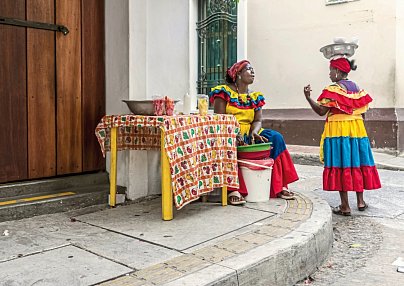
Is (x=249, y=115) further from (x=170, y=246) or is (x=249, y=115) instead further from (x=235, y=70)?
(x=170, y=246)

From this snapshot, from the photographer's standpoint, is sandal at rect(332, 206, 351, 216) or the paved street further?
sandal at rect(332, 206, 351, 216)

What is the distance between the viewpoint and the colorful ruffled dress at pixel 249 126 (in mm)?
4809

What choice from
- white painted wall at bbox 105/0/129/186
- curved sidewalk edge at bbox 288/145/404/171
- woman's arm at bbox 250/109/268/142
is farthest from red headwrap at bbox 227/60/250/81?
curved sidewalk edge at bbox 288/145/404/171

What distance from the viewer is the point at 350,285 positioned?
320 cm

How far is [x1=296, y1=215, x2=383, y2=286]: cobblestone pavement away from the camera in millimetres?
3431

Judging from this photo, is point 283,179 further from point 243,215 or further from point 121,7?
point 121,7

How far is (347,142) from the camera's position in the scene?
482 centimetres

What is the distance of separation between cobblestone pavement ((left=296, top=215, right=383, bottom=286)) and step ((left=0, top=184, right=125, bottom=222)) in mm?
2218

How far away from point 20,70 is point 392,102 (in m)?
7.31

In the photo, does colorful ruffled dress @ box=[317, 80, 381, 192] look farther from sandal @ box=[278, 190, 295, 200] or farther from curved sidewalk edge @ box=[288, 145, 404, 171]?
curved sidewalk edge @ box=[288, 145, 404, 171]

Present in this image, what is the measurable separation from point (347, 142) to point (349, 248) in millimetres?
1251

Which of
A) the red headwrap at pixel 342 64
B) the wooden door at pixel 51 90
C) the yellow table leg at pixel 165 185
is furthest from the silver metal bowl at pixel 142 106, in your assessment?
the red headwrap at pixel 342 64

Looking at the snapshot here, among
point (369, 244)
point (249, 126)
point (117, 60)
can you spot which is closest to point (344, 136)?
point (249, 126)

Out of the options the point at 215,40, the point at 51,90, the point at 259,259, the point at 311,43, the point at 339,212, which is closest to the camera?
the point at 259,259
